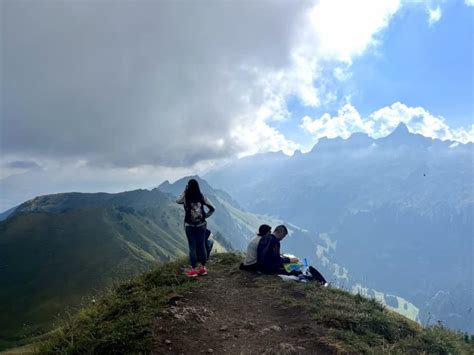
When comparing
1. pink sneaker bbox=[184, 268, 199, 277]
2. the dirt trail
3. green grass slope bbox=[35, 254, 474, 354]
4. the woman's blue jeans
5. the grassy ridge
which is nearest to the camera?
the grassy ridge

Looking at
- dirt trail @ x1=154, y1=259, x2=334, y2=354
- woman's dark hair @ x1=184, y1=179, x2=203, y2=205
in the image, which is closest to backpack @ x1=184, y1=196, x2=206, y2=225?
woman's dark hair @ x1=184, y1=179, x2=203, y2=205

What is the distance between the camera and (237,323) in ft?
30.1

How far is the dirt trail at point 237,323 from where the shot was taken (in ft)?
25.4

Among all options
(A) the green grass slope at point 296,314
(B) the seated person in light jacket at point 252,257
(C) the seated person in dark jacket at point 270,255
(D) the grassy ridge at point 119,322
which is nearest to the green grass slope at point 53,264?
(B) the seated person in light jacket at point 252,257

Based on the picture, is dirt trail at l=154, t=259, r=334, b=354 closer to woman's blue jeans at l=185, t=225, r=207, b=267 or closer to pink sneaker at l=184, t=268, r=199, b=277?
pink sneaker at l=184, t=268, r=199, b=277

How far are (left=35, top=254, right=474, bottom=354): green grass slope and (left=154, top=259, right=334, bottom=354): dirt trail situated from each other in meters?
0.18

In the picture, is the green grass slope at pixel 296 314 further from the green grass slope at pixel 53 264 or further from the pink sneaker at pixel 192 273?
the green grass slope at pixel 53 264

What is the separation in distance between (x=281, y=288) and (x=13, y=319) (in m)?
139

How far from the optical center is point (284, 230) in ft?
48.9

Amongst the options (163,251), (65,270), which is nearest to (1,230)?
(65,270)

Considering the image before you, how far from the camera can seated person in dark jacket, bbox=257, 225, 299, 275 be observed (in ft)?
46.7

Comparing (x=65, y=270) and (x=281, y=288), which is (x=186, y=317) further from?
(x=65, y=270)

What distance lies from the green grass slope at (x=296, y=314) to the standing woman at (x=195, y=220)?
1.51m

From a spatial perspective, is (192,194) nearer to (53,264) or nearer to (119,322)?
(119,322)
